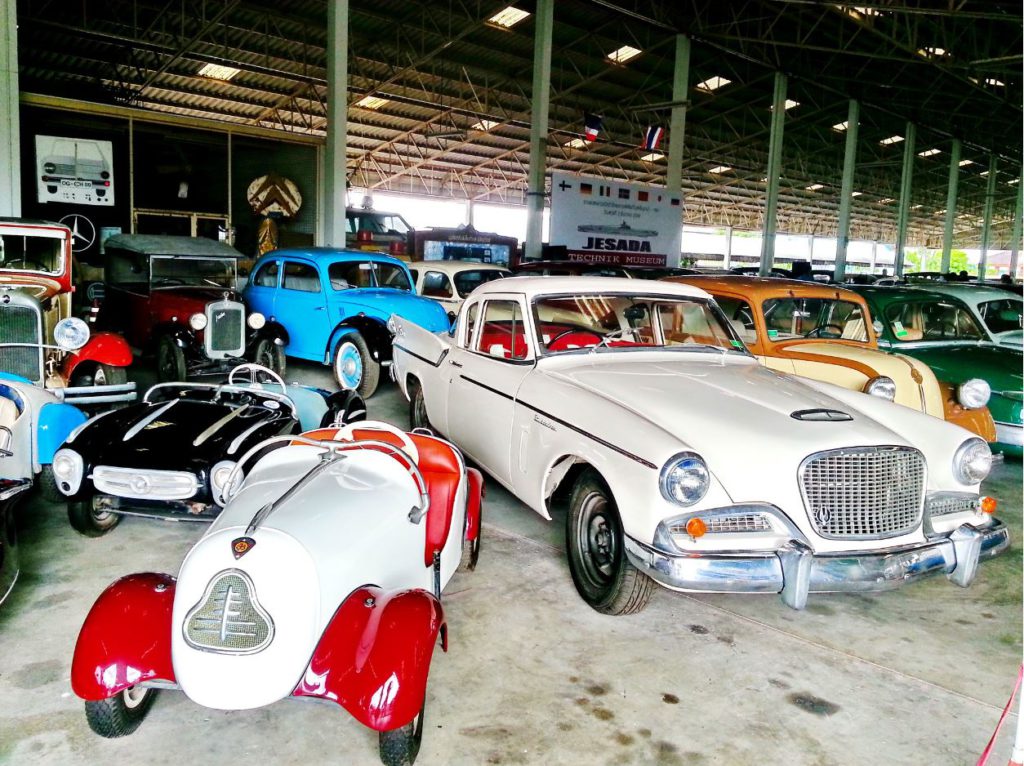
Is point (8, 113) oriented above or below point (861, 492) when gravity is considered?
above

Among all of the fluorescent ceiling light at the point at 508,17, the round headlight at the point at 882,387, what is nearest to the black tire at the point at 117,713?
the round headlight at the point at 882,387

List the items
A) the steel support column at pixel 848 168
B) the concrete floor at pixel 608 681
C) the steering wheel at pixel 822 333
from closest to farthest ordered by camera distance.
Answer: the concrete floor at pixel 608 681
the steering wheel at pixel 822 333
the steel support column at pixel 848 168

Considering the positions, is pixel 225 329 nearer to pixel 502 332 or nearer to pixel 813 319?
pixel 502 332

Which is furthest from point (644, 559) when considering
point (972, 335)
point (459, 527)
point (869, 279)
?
point (869, 279)

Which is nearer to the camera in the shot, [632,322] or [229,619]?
[229,619]

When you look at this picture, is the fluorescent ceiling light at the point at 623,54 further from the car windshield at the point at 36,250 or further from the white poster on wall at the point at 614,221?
the car windshield at the point at 36,250

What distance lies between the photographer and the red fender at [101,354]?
6449 millimetres

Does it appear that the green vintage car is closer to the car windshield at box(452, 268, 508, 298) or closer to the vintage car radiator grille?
the car windshield at box(452, 268, 508, 298)

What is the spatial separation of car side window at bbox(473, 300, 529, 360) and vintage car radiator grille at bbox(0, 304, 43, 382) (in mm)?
3422

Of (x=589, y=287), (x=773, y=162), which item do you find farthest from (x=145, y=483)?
(x=773, y=162)

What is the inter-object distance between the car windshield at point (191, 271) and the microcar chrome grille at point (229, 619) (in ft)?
24.2

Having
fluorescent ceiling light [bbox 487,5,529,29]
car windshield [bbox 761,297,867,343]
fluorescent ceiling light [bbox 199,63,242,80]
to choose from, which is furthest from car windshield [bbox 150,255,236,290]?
fluorescent ceiling light [bbox 199,63,242,80]

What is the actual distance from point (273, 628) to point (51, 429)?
3.14 metres

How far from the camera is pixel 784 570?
3174mm
